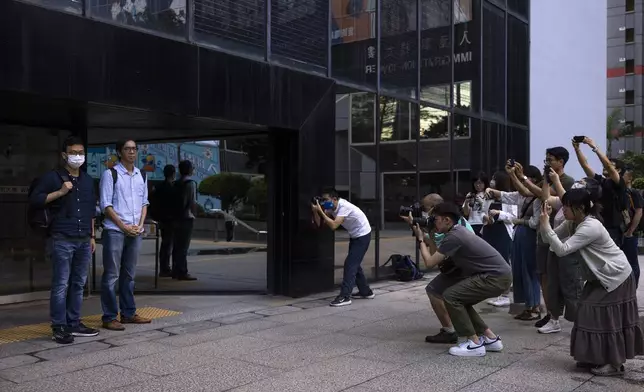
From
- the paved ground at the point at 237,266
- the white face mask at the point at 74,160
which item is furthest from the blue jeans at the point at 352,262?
the white face mask at the point at 74,160

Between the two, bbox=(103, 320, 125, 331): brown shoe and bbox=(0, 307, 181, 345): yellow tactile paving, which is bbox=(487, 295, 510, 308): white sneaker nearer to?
bbox=(0, 307, 181, 345): yellow tactile paving

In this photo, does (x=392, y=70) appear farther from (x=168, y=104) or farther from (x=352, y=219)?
(x=168, y=104)

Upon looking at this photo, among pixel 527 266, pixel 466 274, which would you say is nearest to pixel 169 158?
pixel 527 266

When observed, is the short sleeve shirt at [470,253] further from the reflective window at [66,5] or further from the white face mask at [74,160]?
the reflective window at [66,5]

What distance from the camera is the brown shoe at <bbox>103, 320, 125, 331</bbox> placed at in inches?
249

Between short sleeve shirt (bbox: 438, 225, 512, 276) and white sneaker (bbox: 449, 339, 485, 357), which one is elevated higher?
short sleeve shirt (bbox: 438, 225, 512, 276)

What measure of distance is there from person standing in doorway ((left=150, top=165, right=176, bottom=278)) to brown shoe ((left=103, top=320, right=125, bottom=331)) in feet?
12.9

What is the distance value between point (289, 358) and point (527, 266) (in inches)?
127

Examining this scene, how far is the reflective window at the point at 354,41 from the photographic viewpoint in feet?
30.0

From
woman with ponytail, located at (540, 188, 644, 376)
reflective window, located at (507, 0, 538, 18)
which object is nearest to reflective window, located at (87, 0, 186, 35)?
woman with ponytail, located at (540, 188, 644, 376)

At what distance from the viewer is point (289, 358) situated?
214 inches

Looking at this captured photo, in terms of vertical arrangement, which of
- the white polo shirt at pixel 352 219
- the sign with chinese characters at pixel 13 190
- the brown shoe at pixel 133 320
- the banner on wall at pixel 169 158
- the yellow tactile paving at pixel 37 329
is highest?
the banner on wall at pixel 169 158

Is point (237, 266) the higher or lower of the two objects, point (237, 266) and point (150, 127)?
the lower

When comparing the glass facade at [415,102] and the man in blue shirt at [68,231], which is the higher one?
the glass facade at [415,102]
